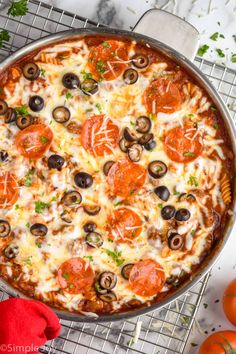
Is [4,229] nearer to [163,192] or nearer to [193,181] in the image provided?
[163,192]

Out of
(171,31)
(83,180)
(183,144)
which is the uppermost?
(171,31)

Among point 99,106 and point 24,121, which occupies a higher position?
point 99,106

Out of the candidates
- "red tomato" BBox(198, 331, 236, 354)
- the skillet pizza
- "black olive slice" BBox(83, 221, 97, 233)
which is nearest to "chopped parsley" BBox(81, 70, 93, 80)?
the skillet pizza

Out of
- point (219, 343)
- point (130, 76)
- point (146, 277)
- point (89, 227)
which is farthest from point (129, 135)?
point (219, 343)

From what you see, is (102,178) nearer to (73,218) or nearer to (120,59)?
(73,218)

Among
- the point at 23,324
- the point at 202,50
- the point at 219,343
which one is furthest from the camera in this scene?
the point at 202,50

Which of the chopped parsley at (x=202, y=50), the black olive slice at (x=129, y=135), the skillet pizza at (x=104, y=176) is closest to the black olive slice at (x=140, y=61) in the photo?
the skillet pizza at (x=104, y=176)

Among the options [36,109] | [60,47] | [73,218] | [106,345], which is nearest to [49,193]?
[73,218]

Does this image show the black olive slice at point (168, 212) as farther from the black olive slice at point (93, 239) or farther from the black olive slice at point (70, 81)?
the black olive slice at point (70, 81)

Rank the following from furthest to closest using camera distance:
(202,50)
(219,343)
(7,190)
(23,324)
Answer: (202,50) < (219,343) < (7,190) < (23,324)
